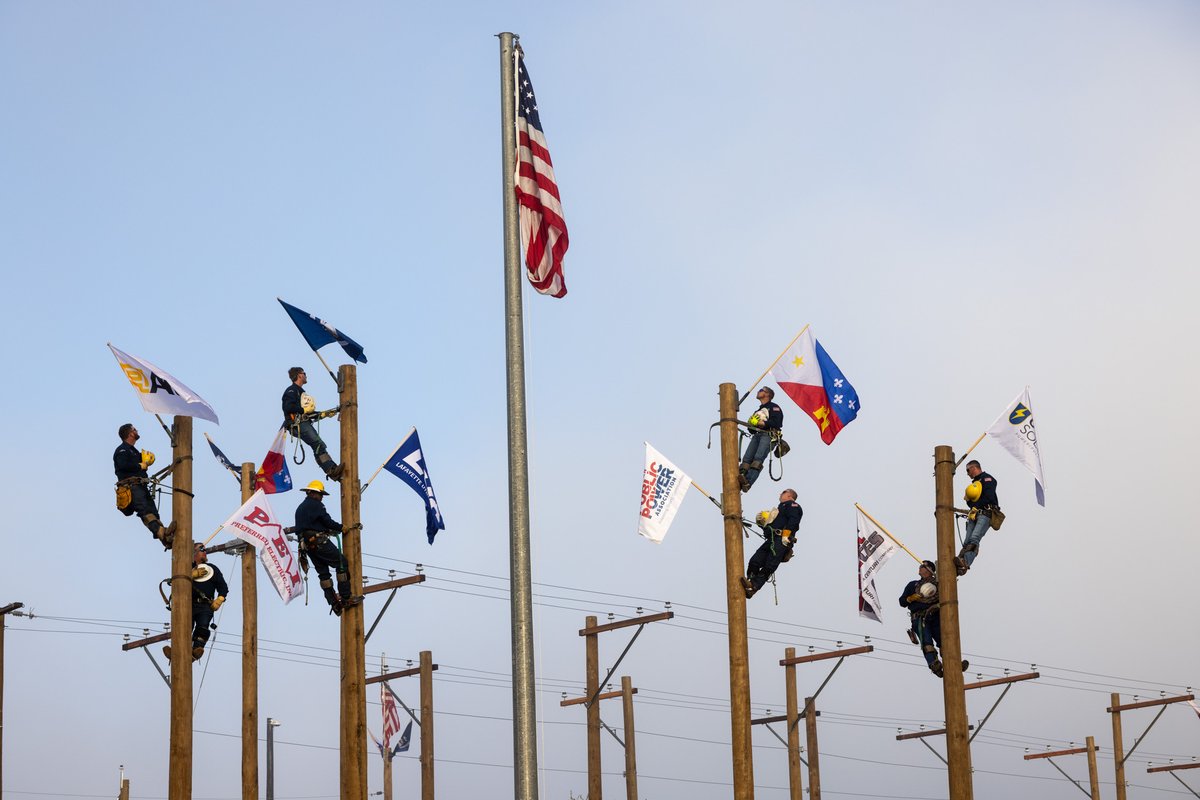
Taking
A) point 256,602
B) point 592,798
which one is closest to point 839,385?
point 256,602

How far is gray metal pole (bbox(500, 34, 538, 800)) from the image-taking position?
11547mm

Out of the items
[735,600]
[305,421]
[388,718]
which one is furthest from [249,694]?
[388,718]

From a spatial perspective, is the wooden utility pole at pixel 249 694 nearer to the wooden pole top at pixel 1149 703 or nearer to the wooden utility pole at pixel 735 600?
the wooden utility pole at pixel 735 600

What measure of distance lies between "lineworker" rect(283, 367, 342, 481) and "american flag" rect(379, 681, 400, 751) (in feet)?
57.4

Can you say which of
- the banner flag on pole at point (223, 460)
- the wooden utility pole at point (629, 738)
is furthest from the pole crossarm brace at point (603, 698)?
the banner flag on pole at point (223, 460)

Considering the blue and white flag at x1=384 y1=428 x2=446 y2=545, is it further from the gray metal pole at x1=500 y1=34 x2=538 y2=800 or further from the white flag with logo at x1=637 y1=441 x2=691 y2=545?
the gray metal pole at x1=500 y1=34 x2=538 y2=800

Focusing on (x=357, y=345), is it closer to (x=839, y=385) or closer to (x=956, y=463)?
(x=839, y=385)

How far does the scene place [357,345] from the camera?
18297mm

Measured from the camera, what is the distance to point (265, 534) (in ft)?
61.2

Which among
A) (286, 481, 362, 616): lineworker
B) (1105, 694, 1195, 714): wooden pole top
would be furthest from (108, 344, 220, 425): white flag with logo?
(1105, 694, 1195, 714): wooden pole top

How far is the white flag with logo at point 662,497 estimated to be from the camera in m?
18.1

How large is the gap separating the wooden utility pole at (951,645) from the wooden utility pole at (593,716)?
41.6ft

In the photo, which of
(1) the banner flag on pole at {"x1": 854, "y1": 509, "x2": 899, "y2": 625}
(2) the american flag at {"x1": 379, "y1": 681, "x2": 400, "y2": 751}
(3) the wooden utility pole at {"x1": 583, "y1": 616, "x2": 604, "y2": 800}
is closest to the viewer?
(1) the banner flag on pole at {"x1": 854, "y1": 509, "x2": 899, "y2": 625}

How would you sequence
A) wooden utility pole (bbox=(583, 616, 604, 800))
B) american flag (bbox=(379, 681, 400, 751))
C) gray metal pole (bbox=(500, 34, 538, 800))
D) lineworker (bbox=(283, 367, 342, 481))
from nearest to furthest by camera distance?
gray metal pole (bbox=(500, 34, 538, 800)), lineworker (bbox=(283, 367, 342, 481)), wooden utility pole (bbox=(583, 616, 604, 800)), american flag (bbox=(379, 681, 400, 751))
